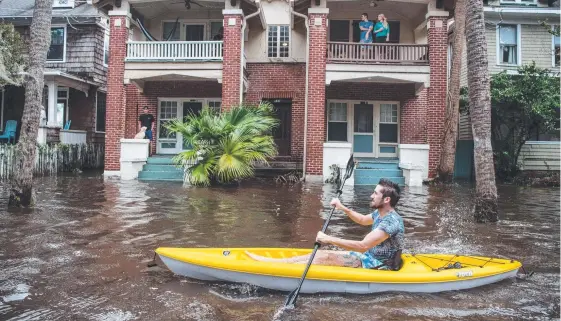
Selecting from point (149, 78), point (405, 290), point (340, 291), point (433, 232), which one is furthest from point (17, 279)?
point (149, 78)

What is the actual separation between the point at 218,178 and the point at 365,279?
9458 mm

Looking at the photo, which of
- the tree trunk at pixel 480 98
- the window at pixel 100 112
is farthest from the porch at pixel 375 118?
the window at pixel 100 112

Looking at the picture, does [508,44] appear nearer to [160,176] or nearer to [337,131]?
[337,131]

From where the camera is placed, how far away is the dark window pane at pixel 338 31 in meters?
18.5

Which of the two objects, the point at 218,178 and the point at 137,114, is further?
the point at 137,114

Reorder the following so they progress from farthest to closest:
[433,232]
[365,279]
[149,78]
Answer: [149,78], [433,232], [365,279]

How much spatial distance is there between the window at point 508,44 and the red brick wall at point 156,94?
12.5m

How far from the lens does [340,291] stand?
4.61 metres

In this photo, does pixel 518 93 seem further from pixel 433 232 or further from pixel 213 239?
pixel 213 239

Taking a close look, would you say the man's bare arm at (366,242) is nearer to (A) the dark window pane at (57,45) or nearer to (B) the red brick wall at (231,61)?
(B) the red brick wall at (231,61)

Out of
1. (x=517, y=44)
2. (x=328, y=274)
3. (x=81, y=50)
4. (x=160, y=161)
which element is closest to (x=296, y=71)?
(x=160, y=161)

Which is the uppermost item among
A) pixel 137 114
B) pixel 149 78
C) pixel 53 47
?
pixel 53 47

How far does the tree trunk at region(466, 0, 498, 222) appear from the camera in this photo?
27.1 ft

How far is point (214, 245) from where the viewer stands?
6.58m
